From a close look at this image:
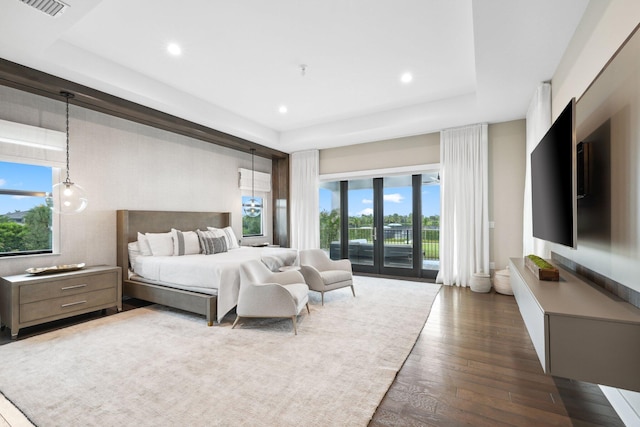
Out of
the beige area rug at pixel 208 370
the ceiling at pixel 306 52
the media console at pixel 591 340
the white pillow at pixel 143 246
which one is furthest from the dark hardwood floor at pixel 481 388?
the ceiling at pixel 306 52

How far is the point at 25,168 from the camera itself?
12.1 ft

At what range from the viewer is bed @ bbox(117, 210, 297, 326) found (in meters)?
3.54

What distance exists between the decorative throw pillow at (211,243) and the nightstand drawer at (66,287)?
1.29 metres

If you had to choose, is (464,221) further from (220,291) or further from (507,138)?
(220,291)

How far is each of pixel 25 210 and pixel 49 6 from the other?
256cm

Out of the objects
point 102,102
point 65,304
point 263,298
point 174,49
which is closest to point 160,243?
point 65,304

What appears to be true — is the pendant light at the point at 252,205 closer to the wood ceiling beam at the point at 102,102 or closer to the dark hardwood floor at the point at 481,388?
the wood ceiling beam at the point at 102,102

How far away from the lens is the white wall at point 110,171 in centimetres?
371

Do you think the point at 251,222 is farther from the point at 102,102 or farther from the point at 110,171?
the point at 102,102

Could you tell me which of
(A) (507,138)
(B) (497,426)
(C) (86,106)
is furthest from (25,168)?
(A) (507,138)

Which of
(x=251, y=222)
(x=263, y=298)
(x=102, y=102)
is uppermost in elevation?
(x=102, y=102)

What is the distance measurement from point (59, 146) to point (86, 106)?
644 mm

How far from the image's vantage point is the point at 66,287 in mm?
3461

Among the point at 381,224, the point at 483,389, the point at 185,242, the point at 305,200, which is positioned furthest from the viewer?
the point at 305,200
